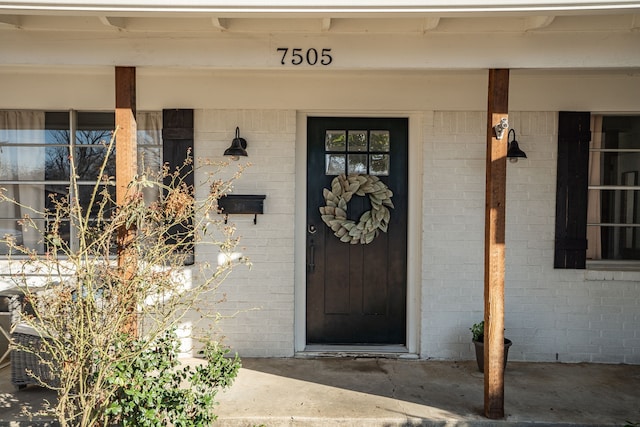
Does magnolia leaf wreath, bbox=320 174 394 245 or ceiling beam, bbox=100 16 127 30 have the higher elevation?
ceiling beam, bbox=100 16 127 30

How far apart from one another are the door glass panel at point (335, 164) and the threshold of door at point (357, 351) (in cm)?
161

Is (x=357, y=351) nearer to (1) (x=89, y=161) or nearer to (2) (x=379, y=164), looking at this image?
(2) (x=379, y=164)

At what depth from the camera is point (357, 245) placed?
4.77 metres

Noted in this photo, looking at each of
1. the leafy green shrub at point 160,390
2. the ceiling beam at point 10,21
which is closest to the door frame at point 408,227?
the leafy green shrub at point 160,390

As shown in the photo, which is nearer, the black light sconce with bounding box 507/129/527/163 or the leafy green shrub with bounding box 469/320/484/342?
the leafy green shrub with bounding box 469/320/484/342

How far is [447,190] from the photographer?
4.61 meters

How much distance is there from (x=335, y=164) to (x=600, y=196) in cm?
241

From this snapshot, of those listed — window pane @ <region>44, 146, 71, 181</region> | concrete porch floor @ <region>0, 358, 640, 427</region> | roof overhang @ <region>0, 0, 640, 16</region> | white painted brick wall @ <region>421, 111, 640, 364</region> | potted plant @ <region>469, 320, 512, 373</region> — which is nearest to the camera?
roof overhang @ <region>0, 0, 640, 16</region>

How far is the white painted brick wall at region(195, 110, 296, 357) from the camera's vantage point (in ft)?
15.1

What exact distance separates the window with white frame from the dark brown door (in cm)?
169

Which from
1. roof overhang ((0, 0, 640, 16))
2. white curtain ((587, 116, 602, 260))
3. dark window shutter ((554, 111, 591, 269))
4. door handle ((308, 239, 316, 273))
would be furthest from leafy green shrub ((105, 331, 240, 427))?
white curtain ((587, 116, 602, 260))

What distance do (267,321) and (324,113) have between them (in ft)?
6.39

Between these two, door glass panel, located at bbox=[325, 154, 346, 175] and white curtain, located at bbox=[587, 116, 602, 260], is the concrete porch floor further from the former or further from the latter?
door glass panel, located at bbox=[325, 154, 346, 175]

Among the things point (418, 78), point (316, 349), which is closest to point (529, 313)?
point (316, 349)
